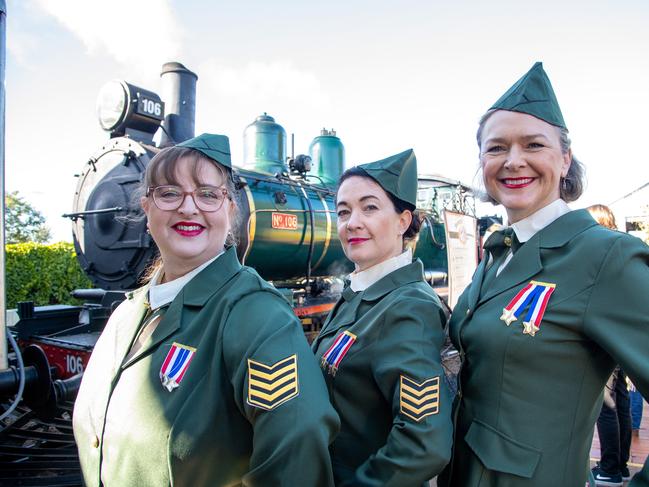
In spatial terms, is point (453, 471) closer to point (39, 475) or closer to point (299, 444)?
point (299, 444)

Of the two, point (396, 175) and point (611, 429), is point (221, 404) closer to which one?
point (396, 175)

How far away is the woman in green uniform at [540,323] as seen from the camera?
1145 millimetres

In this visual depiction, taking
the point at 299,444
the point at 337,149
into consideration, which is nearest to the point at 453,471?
the point at 299,444

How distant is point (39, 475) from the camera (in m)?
3.09

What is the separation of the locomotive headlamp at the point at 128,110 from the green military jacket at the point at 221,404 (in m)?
3.76

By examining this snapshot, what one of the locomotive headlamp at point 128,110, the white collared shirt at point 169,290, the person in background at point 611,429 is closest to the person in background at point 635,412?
the person in background at point 611,429

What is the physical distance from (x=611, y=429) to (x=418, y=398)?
2759 millimetres

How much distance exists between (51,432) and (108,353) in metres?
2.67

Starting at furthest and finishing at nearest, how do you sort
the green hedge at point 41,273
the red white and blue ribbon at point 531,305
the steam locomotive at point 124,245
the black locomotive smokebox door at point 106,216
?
the green hedge at point 41,273
the black locomotive smokebox door at point 106,216
the steam locomotive at point 124,245
the red white and blue ribbon at point 531,305

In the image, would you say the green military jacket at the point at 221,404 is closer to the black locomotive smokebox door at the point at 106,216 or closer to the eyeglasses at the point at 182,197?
the eyeglasses at the point at 182,197

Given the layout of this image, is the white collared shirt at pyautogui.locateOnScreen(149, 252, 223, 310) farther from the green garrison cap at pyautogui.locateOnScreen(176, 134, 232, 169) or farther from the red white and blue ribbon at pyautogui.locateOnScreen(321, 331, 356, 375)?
the red white and blue ribbon at pyautogui.locateOnScreen(321, 331, 356, 375)

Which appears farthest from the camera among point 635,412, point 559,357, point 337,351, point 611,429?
point 635,412

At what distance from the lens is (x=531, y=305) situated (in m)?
1.26

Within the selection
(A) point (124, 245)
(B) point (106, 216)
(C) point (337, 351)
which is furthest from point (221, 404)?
(B) point (106, 216)
